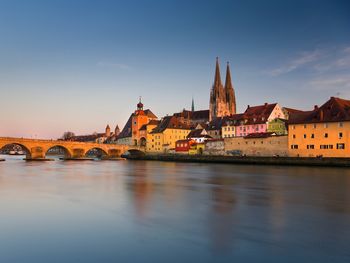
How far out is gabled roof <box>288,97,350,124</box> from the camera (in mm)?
45531

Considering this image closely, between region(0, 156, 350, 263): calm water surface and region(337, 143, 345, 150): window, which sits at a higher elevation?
region(337, 143, 345, 150): window

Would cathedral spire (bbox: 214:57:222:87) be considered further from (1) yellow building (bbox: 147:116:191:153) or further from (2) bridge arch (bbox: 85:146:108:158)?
(2) bridge arch (bbox: 85:146:108:158)

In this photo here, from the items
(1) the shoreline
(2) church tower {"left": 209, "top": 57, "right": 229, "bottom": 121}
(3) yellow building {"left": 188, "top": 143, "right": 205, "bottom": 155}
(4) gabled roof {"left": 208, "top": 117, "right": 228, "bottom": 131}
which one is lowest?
(1) the shoreline

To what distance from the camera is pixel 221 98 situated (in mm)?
106312

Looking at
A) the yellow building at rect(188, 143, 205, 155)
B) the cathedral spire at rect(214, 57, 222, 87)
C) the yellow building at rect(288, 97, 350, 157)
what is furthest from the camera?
the cathedral spire at rect(214, 57, 222, 87)

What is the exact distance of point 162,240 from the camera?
9.77 meters

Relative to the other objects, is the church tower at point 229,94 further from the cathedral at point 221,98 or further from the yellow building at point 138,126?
the yellow building at point 138,126

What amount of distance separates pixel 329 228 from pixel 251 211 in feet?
11.9

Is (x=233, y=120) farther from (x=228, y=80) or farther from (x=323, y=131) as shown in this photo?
(x=228, y=80)

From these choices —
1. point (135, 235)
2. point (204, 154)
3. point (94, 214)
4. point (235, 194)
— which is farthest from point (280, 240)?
point (204, 154)

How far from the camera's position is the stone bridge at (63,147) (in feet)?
198

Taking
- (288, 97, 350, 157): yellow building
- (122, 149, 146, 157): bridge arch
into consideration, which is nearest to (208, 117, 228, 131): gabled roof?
(122, 149, 146, 157): bridge arch

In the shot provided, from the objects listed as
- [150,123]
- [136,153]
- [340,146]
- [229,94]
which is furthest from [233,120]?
[229,94]

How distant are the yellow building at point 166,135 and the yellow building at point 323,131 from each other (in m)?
38.4
